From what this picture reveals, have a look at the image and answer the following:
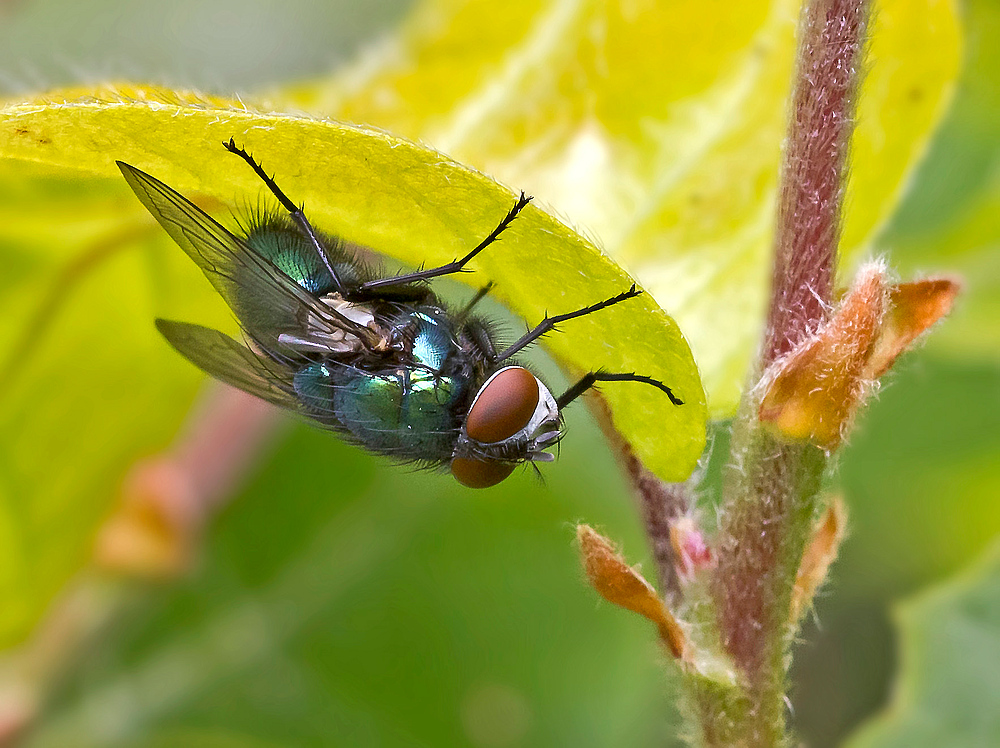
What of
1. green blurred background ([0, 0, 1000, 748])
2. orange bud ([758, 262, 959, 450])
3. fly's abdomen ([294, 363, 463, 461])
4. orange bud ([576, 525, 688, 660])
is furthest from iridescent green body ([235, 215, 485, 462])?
green blurred background ([0, 0, 1000, 748])

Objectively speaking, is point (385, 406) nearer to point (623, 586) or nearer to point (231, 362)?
point (231, 362)

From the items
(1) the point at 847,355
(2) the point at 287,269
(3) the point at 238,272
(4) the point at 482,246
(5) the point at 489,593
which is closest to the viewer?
(1) the point at 847,355

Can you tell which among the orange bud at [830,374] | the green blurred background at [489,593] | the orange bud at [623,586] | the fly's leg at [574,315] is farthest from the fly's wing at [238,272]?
the green blurred background at [489,593]

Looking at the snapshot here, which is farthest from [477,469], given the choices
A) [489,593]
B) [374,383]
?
[489,593]

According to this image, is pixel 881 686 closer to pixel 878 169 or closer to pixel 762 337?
pixel 878 169

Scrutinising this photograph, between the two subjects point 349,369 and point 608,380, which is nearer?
point 608,380

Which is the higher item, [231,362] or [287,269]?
[287,269]
